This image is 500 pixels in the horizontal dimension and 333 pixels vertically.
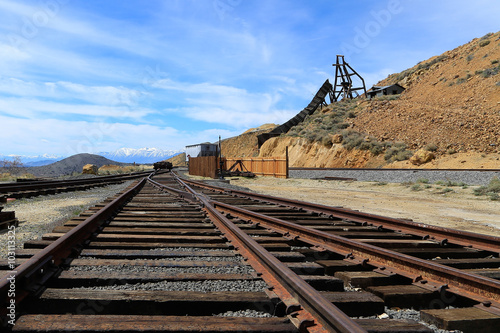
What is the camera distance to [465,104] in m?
40.0

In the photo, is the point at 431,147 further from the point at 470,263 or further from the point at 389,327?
the point at 389,327

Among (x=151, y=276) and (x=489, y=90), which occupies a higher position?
(x=489, y=90)

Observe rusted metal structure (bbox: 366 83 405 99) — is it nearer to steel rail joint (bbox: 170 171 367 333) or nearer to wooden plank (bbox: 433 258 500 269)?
wooden plank (bbox: 433 258 500 269)

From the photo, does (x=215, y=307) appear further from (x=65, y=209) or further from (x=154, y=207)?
(x=65, y=209)

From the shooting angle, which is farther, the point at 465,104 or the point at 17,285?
the point at 465,104

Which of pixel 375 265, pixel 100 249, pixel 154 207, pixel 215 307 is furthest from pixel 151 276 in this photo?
pixel 154 207

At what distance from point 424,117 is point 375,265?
3696cm

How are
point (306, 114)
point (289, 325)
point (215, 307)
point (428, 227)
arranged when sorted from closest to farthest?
point (289, 325) < point (215, 307) < point (428, 227) < point (306, 114)

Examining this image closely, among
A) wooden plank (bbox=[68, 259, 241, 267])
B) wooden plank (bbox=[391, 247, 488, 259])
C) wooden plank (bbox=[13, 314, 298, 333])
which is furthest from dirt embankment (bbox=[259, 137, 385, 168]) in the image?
wooden plank (bbox=[13, 314, 298, 333])

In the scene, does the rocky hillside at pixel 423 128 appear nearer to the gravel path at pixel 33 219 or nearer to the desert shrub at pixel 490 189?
the desert shrub at pixel 490 189

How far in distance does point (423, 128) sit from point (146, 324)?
1455 inches

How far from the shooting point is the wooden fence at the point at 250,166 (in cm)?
2917

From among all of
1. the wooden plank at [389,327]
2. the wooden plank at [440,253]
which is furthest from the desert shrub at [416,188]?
the wooden plank at [389,327]

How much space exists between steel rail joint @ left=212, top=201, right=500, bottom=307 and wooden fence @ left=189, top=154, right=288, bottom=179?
23.0 m
